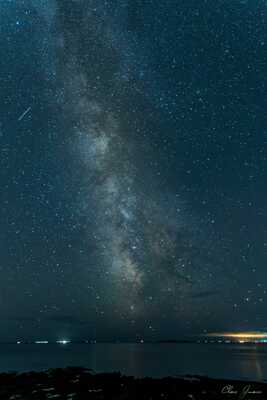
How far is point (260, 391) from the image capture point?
2762cm

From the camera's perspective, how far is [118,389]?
2834 centimetres

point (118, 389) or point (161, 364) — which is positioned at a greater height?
point (161, 364)

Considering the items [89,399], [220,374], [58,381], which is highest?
[220,374]

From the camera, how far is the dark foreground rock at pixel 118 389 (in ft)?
84.7

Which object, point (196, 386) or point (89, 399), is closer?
point (89, 399)

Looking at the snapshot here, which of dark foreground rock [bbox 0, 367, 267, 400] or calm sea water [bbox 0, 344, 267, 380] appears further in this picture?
calm sea water [bbox 0, 344, 267, 380]

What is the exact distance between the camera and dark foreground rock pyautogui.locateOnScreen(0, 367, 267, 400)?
25.8 meters

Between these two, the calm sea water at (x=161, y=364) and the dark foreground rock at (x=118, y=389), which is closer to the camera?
the dark foreground rock at (x=118, y=389)

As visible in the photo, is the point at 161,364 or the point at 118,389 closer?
the point at 118,389

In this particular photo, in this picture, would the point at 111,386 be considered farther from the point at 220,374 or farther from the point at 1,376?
the point at 220,374

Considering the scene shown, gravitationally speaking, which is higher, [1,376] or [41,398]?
[1,376]

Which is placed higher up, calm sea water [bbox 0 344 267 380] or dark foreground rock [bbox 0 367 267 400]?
calm sea water [bbox 0 344 267 380]

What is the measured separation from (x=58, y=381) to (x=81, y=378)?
7.37 feet

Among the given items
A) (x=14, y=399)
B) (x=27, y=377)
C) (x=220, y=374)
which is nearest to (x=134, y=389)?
(x=14, y=399)
